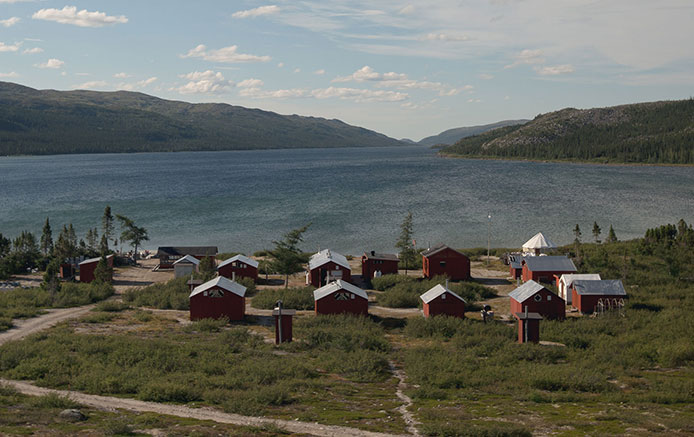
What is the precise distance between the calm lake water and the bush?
83.8 ft

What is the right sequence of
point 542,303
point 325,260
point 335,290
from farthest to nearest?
point 325,260 < point 335,290 < point 542,303

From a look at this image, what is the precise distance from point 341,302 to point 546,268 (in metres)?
17.5

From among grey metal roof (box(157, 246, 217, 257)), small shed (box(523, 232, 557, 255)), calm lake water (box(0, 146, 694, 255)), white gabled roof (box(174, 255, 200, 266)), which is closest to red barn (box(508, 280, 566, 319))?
small shed (box(523, 232, 557, 255))

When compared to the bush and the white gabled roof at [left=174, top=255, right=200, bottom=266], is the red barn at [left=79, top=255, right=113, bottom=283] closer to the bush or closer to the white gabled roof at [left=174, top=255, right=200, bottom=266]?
A: the white gabled roof at [left=174, top=255, right=200, bottom=266]

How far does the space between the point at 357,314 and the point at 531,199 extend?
3290 inches

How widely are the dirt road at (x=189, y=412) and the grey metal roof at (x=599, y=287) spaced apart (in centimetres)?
2496

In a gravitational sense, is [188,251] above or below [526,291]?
above

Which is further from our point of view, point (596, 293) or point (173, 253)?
point (173, 253)

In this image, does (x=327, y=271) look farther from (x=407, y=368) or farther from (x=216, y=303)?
(x=407, y=368)

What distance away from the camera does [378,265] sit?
49.8 metres

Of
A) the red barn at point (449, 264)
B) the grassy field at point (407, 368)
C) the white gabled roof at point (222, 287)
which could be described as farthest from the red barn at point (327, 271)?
the grassy field at point (407, 368)

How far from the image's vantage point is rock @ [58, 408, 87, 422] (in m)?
17.0

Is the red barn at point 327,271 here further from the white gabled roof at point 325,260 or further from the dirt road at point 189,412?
the dirt road at point 189,412

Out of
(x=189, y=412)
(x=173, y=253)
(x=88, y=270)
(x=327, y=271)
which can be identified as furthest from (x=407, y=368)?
(x=173, y=253)
